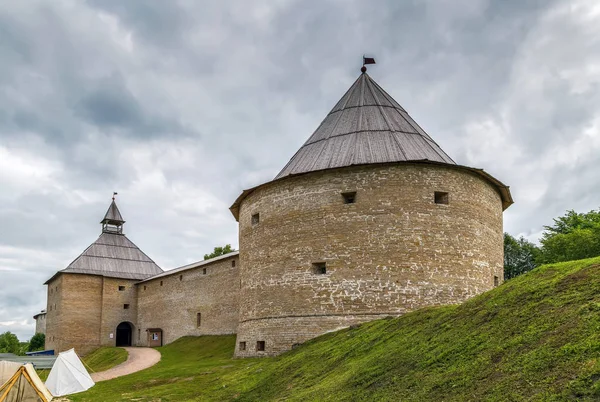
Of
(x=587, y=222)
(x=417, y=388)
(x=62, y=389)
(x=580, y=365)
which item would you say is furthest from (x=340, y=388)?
(x=587, y=222)

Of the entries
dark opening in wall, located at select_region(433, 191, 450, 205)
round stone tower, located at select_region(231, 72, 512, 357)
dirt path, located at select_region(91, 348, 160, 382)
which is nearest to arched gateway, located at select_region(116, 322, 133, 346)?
dirt path, located at select_region(91, 348, 160, 382)

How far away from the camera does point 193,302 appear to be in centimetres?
2962

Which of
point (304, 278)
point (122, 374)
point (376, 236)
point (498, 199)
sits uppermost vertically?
point (498, 199)

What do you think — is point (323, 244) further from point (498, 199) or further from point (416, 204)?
point (498, 199)

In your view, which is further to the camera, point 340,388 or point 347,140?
point 347,140

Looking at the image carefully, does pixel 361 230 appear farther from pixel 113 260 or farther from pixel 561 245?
pixel 113 260

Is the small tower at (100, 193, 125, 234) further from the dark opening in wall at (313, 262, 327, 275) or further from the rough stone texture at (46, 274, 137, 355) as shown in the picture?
the dark opening in wall at (313, 262, 327, 275)

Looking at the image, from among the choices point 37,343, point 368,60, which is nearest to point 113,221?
point 37,343

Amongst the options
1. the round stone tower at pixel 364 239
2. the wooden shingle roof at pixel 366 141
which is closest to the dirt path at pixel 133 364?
the round stone tower at pixel 364 239

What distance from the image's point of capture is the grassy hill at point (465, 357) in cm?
664

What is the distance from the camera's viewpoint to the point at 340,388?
31.6ft

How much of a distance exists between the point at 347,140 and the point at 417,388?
12.1 meters

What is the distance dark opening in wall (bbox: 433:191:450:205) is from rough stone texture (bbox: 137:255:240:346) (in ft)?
38.4

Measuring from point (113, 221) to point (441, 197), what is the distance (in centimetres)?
3163
